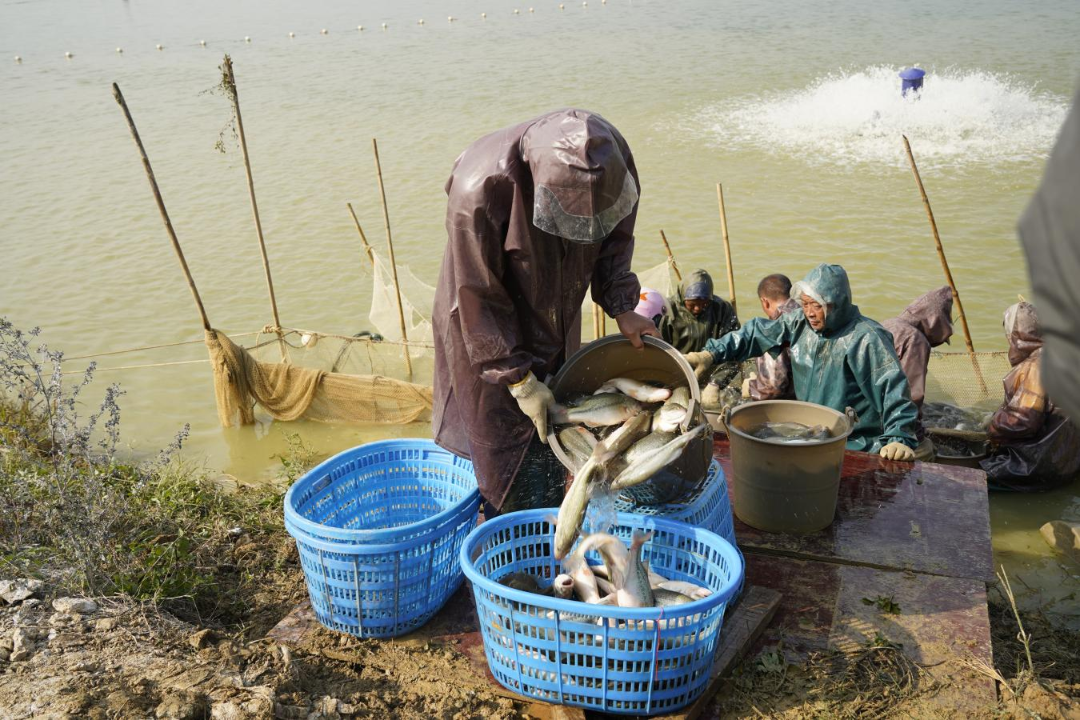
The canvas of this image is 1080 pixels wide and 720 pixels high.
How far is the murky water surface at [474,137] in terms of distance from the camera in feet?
30.9

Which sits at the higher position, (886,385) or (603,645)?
(886,385)

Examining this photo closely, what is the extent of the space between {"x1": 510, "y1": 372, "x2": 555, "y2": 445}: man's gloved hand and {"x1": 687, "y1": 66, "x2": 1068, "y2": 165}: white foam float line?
36.8 feet

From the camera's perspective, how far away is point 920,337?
548 centimetres

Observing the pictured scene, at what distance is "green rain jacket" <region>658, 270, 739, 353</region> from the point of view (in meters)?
6.80

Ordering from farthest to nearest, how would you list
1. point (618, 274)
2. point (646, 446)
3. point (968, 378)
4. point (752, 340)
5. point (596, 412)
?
point (968, 378), point (752, 340), point (618, 274), point (596, 412), point (646, 446)

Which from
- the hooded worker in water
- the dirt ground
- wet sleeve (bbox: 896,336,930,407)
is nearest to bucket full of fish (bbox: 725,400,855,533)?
the hooded worker in water

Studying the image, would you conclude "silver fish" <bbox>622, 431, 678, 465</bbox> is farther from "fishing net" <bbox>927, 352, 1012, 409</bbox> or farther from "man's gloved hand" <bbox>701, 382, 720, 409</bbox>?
"fishing net" <bbox>927, 352, 1012, 409</bbox>

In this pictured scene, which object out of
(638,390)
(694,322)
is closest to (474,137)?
(694,322)

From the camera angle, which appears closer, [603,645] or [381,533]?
[603,645]

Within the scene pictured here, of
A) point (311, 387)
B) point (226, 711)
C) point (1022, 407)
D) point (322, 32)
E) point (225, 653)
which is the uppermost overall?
point (322, 32)

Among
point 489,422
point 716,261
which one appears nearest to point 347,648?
point 489,422

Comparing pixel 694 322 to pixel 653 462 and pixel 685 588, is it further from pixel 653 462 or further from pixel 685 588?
pixel 685 588

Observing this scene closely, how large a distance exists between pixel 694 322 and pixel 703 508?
351 cm

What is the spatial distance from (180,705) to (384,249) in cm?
879
